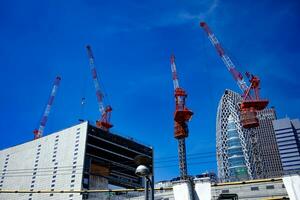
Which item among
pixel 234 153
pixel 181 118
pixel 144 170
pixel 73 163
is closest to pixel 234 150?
pixel 234 153

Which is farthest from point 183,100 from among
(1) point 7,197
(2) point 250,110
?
(1) point 7,197

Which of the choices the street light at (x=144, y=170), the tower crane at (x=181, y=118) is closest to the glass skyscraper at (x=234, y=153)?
the tower crane at (x=181, y=118)

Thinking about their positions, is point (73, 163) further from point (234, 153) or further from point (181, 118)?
point (234, 153)

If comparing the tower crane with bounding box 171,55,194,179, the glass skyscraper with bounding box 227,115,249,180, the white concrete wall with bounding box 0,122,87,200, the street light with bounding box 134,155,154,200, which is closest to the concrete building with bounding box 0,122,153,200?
the white concrete wall with bounding box 0,122,87,200

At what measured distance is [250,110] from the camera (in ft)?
402

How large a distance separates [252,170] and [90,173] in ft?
312

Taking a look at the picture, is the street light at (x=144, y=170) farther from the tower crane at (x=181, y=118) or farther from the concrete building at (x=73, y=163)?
the concrete building at (x=73, y=163)

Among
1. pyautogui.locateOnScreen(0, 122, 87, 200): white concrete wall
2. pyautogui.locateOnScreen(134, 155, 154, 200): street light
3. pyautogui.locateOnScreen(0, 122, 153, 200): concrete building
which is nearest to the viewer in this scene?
pyautogui.locateOnScreen(134, 155, 154, 200): street light

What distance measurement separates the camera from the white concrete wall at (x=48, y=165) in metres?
139

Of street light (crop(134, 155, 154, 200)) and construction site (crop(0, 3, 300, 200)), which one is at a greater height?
A: construction site (crop(0, 3, 300, 200))

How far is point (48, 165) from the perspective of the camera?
507 ft

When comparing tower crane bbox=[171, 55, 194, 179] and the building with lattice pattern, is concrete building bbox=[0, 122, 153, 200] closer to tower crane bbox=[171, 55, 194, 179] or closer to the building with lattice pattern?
tower crane bbox=[171, 55, 194, 179]

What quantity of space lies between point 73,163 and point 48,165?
755 inches

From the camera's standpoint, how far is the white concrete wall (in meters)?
139
